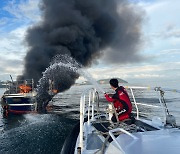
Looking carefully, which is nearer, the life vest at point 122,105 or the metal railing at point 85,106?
the metal railing at point 85,106

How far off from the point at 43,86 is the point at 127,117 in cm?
2271

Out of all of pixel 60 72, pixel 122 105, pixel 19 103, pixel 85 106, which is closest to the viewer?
pixel 122 105

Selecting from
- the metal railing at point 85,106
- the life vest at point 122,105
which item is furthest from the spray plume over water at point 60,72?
the life vest at point 122,105

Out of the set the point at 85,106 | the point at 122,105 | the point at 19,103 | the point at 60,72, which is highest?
the point at 60,72

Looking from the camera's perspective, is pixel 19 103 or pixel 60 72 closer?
pixel 19 103

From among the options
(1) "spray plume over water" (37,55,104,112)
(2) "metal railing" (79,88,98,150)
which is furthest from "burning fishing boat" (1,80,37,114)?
(2) "metal railing" (79,88,98,150)

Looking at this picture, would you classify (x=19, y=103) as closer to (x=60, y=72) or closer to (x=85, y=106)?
(x=60, y=72)

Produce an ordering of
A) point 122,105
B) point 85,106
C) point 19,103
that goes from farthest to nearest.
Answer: point 19,103 < point 85,106 < point 122,105

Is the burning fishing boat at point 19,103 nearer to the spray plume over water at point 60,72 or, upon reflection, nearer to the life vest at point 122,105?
the spray plume over water at point 60,72

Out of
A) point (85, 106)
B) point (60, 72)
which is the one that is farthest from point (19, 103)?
point (85, 106)

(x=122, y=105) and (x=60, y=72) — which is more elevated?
(x=60, y=72)

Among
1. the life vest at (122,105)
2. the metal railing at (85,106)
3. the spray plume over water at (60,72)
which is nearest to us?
the metal railing at (85,106)

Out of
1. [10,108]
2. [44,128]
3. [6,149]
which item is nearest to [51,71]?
[10,108]

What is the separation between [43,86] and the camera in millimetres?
26938
